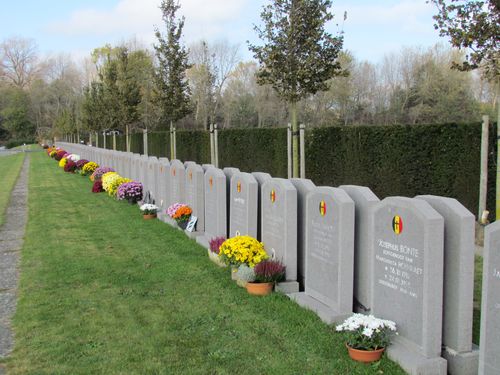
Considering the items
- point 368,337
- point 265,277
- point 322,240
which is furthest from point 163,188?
point 368,337

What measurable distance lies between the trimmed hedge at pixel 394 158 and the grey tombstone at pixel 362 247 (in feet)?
17.0

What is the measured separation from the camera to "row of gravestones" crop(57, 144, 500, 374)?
13.8 feet

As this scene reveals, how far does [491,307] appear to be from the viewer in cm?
370

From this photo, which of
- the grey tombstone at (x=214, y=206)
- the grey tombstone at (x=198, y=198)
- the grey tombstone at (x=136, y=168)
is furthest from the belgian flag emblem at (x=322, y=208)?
the grey tombstone at (x=136, y=168)

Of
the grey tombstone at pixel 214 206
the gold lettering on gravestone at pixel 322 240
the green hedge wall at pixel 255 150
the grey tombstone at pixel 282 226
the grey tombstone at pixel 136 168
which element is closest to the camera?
the gold lettering on gravestone at pixel 322 240

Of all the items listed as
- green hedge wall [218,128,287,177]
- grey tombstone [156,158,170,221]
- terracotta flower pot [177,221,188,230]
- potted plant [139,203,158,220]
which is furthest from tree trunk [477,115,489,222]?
green hedge wall [218,128,287,177]

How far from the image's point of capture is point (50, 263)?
8414mm

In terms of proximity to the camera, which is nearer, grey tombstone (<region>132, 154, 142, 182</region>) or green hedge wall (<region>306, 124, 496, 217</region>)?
green hedge wall (<region>306, 124, 496, 217</region>)

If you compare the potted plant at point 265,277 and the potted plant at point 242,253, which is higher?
the potted plant at point 242,253

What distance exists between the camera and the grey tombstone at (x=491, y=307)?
3.65 meters

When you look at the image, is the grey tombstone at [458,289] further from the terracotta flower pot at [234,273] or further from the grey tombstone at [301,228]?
the terracotta flower pot at [234,273]

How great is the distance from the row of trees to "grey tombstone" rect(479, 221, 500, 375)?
4234 millimetres

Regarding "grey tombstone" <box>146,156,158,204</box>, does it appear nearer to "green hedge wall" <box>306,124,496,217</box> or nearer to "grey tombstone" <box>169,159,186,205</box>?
"grey tombstone" <box>169,159,186,205</box>

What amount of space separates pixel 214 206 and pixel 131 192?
6.79 metres
